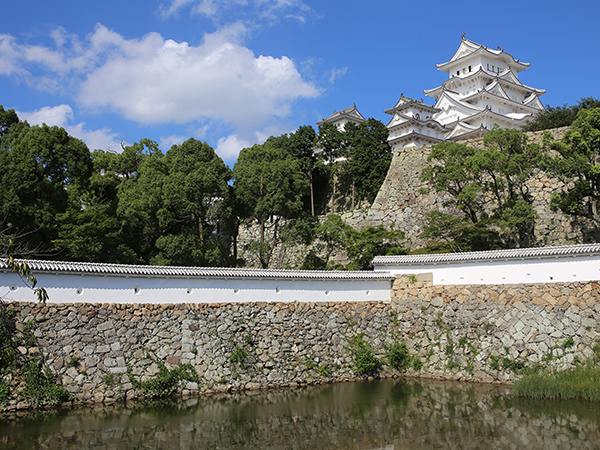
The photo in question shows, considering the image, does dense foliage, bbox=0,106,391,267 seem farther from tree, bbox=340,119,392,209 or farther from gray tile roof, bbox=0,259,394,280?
gray tile roof, bbox=0,259,394,280

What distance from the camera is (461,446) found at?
Answer: 27.4 feet

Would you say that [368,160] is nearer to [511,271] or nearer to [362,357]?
[511,271]

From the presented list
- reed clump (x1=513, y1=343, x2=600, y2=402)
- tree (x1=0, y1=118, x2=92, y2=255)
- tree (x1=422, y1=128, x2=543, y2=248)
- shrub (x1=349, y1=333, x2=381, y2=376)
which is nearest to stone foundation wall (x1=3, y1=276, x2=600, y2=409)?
shrub (x1=349, y1=333, x2=381, y2=376)

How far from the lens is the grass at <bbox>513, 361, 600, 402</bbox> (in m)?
10.8

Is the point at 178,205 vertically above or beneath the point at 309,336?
above

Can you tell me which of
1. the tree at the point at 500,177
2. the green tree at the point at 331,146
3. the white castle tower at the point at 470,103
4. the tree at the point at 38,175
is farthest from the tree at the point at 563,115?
the tree at the point at 38,175

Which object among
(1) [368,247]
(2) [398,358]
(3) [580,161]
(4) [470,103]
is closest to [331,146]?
(1) [368,247]

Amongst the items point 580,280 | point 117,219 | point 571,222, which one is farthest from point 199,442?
point 571,222

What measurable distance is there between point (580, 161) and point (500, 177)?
3454 millimetres

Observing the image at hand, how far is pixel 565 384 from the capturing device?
36.1ft

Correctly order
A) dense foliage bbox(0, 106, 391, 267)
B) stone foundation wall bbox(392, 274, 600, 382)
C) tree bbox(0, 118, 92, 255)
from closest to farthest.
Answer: stone foundation wall bbox(392, 274, 600, 382)
tree bbox(0, 118, 92, 255)
dense foliage bbox(0, 106, 391, 267)

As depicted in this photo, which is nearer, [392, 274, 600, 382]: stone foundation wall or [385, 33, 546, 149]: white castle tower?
[392, 274, 600, 382]: stone foundation wall

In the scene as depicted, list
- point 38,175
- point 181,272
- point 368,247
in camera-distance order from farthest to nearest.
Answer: point 368,247 < point 38,175 < point 181,272

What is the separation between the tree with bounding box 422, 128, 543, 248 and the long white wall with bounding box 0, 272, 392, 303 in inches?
225
